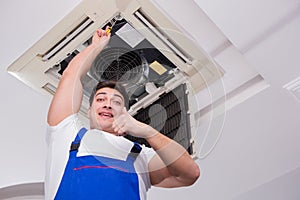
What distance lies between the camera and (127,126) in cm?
108

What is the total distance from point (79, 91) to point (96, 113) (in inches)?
2.8

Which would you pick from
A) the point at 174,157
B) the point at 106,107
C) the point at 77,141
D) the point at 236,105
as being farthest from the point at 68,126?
the point at 236,105

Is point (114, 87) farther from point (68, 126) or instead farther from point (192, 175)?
point (192, 175)

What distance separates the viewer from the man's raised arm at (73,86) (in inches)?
47.6

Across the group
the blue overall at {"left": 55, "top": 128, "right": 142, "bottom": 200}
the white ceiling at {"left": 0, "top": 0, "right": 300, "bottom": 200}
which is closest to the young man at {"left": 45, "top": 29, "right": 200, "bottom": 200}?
the blue overall at {"left": 55, "top": 128, "right": 142, "bottom": 200}

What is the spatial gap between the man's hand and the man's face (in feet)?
0.08

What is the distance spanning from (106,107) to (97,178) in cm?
16

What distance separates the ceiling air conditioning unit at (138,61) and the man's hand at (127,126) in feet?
0.25

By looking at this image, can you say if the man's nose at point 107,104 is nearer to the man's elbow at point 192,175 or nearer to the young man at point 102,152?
the young man at point 102,152

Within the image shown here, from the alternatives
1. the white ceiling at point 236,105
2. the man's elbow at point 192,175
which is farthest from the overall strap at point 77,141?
the white ceiling at point 236,105

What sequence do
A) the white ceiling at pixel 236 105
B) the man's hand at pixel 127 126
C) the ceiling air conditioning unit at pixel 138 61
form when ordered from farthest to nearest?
the white ceiling at pixel 236 105, the ceiling air conditioning unit at pixel 138 61, the man's hand at pixel 127 126

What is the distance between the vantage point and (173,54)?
A: 5.38ft

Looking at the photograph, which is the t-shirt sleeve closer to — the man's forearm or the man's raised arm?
the man's raised arm

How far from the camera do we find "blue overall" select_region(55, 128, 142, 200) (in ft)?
3.86
